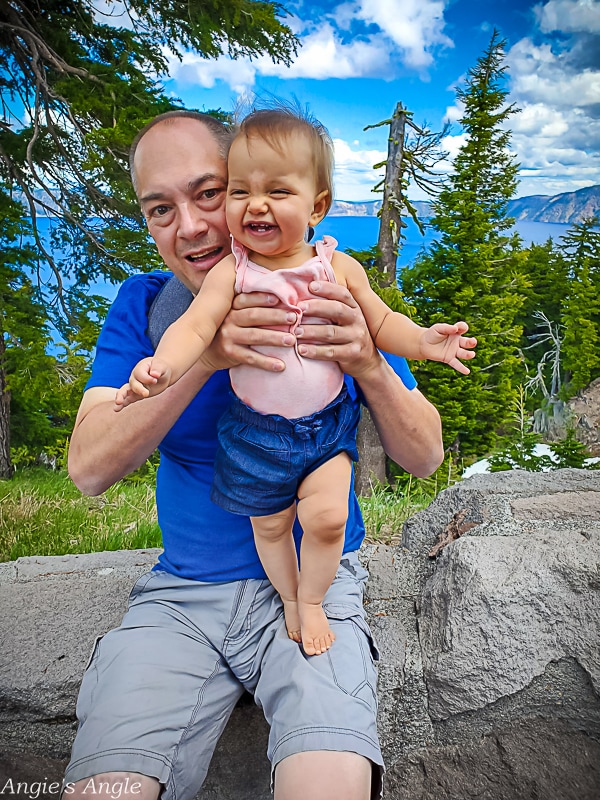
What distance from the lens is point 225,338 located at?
1.11m

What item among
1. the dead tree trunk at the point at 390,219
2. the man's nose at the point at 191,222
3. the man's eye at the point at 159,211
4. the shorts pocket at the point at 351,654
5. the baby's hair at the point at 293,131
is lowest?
the shorts pocket at the point at 351,654

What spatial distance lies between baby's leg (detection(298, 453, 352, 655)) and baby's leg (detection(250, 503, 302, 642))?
0.03m

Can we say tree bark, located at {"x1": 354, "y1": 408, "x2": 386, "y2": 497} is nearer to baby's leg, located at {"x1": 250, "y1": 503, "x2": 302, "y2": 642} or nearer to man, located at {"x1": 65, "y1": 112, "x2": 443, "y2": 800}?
man, located at {"x1": 65, "y1": 112, "x2": 443, "y2": 800}

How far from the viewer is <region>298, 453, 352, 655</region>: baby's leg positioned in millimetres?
1145

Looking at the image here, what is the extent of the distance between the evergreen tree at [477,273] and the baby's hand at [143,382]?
22.0 feet

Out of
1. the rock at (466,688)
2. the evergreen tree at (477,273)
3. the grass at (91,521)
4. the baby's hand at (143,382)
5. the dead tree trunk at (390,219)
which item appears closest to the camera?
the baby's hand at (143,382)

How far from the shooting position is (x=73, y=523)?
3.22 m

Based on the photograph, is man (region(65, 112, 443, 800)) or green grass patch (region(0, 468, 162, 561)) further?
green grass patch (region(0, 468, 162, 561))

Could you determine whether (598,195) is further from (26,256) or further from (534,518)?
(534,518)

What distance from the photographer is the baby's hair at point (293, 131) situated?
109 centimetres

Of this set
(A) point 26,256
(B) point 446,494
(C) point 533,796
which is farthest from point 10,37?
(C) point 533,796

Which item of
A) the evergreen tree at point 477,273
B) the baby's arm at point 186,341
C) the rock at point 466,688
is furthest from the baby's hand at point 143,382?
the evergreen tree at point 477,273

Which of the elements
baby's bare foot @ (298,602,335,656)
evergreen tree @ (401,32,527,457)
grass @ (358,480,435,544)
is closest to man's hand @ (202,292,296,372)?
baby's bare foot @ (298,602,335,656)

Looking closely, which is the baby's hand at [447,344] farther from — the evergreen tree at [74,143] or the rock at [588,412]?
the rock at [588,412]
